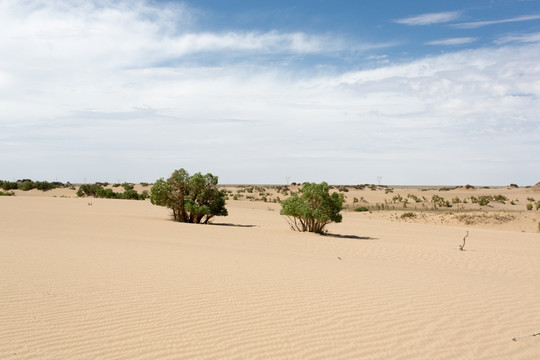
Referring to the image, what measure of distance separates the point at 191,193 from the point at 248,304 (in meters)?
14.8

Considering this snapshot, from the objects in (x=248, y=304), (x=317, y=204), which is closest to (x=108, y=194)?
(x=317, y=204)

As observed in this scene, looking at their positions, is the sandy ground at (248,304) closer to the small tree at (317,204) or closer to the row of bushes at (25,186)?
the small tree at (317,204)

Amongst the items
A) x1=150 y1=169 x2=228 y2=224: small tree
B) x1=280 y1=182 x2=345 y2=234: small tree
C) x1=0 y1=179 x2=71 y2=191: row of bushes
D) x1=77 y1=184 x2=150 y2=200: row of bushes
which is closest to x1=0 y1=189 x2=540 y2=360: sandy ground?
x1=280 y1=182 x2=345 y2=234: small tree

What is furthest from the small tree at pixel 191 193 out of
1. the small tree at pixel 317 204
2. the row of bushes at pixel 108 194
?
the row of bushes at pixel 108 194

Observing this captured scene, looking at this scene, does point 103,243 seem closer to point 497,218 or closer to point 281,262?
point 281,262

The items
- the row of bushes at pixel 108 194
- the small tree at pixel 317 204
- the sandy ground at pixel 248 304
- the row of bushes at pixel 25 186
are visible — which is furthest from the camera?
the row of bushes at pixel 25 186

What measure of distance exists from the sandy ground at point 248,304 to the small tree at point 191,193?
7.82 meters

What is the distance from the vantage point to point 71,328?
16.2ft

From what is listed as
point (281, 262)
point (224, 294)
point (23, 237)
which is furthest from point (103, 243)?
point (224, 294)

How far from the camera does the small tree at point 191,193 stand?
67.3ft

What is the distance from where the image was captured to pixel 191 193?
2077cm

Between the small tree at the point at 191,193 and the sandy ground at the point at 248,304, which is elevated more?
the small tree at the point at 191,193

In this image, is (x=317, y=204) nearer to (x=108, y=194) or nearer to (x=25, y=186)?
(x=108, y=194)

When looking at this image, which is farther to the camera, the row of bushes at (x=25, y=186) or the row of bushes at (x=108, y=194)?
the row of bushes at (x=25, y=186)
